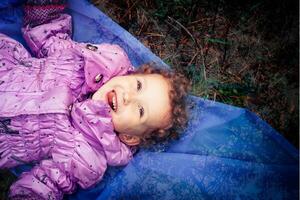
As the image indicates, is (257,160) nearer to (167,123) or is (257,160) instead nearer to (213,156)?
(213,156)

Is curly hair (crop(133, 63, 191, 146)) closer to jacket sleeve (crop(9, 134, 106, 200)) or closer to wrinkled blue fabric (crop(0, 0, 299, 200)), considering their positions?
wrinkled blue fabric (crop(0, 0, 299, 200))

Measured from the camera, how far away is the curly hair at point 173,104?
1513 millimetres

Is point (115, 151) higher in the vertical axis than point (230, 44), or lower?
lower

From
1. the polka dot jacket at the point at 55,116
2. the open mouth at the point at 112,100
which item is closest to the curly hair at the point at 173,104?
the polka dot jacket at the point at 55,116

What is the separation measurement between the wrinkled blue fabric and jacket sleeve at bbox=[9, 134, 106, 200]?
15 centimetres

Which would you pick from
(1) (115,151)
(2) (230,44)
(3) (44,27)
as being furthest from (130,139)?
(2) (230,44)

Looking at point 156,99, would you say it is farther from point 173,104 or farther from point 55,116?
point 55,116

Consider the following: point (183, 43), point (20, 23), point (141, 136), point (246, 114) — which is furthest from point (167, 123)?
point (20, 23)

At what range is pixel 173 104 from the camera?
1.49 metres

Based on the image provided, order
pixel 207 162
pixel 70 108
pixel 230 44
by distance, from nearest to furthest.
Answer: pixel 70 108 < pixel 207 162 < pixel 230 44

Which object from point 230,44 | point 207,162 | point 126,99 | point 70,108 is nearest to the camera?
point 126,99

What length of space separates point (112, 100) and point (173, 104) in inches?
10.1

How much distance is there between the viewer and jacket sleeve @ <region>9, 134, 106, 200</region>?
4.54ft

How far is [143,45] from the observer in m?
1.78
